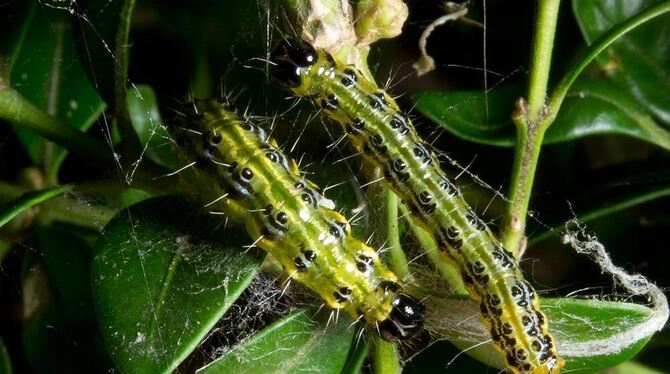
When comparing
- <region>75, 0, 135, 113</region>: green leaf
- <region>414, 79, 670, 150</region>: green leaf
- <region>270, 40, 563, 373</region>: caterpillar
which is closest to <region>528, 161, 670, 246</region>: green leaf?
<region>414, 79, 670, 150</region>: green leaf

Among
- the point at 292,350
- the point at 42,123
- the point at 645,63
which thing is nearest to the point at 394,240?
the point at 292,350

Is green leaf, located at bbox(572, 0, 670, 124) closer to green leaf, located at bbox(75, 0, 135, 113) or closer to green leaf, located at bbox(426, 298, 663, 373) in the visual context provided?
green leaf, located at bbox(426, 298, 663, 373)

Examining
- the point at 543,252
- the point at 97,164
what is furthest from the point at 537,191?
the point at 97,164

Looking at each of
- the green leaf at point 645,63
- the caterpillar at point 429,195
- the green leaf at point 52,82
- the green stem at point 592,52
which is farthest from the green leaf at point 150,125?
the green leaf at point 645,63

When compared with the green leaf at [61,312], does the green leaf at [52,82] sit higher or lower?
higher

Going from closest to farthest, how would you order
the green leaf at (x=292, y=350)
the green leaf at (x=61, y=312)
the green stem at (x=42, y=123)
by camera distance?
1. the green leaf at (x=292, y=350)
2. the green stem at (x=42, y=123)
3. the green leaf at (x=61, y=312)

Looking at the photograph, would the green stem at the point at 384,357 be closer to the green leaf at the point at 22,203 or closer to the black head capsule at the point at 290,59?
the black head capsule at the point at 290,59

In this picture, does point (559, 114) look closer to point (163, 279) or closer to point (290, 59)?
point (290, 59)
